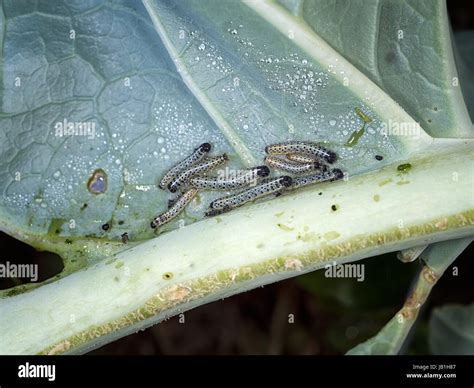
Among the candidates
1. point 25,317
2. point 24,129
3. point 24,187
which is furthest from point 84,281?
point 24,129

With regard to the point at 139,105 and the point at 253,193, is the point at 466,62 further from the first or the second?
the point at 139,105

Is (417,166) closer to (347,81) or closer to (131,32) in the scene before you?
(347,81)

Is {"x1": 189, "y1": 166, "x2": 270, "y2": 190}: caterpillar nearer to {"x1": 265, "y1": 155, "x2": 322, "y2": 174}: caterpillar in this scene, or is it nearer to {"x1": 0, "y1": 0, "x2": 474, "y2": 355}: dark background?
{"x1": 265, "y1": 155, "x2": 322, "y2": 174}: caterpillar

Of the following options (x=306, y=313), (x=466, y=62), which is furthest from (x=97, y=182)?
(x=306, y=313)

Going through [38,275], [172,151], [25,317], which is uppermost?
[172,151]

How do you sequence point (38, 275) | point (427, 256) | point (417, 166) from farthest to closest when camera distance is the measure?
point (38, 275) → point (427, 256) → point (417, 166)

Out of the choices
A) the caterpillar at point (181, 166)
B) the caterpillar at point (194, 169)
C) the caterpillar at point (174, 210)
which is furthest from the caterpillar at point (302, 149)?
the caterpillar at point (174, 210)

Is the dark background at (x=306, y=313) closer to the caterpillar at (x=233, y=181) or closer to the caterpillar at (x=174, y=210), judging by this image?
the caterpillar at (x=233, y=181)
